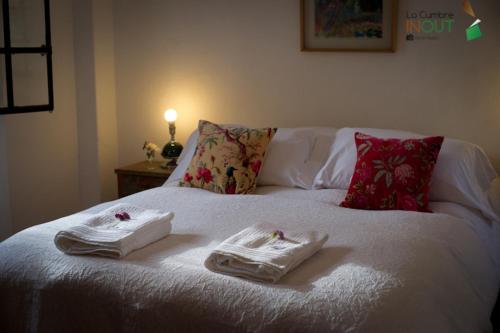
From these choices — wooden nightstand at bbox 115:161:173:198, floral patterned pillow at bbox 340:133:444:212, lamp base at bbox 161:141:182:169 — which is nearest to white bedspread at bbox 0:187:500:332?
floral patterned pillow at bbox 340:133:444:212

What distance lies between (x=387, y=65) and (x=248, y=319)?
Answer: 211 cm

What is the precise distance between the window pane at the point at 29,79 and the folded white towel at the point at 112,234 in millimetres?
1428

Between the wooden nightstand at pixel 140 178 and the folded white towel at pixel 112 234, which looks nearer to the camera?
the folded white towel at pixel 112 234

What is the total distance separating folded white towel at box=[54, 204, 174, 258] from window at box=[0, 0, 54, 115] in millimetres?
1393

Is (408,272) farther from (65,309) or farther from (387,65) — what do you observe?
(387,65)

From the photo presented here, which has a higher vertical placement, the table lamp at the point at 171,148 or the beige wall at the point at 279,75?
the beige wall at the point at 279,75

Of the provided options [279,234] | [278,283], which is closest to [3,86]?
[279,234]

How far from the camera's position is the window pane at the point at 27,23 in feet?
12.1

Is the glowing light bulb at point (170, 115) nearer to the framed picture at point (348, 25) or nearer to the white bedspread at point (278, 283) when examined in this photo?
the framed picture at point (348, 25)

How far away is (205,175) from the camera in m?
3.36

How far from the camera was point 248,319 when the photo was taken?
1.98 meters

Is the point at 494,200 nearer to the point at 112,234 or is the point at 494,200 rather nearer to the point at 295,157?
the point at 295,157

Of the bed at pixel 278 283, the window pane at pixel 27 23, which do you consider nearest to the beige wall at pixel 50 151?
the window pane at pixel 27 23

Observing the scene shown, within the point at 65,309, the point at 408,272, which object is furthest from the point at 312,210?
the point at 65,309
